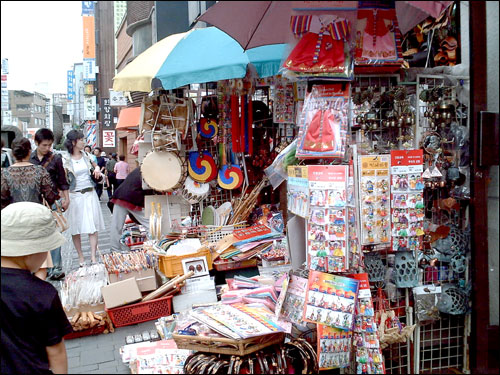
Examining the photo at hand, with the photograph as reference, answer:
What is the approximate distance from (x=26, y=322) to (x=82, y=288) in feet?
8.33

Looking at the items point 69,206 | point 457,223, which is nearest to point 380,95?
point 457,223

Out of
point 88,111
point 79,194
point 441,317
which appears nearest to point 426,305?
point 441,317

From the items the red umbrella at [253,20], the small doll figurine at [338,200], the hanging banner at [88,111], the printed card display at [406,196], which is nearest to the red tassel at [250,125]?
the red umbrella at [253,20]

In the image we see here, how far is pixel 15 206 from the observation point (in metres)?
2.52

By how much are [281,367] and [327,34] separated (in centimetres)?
215

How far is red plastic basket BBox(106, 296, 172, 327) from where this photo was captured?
4708mm

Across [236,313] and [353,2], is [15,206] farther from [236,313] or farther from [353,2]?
[353,2]

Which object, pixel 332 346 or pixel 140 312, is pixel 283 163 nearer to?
pixel 332 346

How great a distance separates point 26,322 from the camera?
2.37 meters

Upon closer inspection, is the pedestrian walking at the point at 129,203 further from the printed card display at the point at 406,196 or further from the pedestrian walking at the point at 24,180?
the printed card display at the point at 406,196

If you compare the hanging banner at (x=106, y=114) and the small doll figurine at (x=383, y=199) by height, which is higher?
the hanging banner at (x=106, y=114)

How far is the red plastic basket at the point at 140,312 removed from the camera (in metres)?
4.71

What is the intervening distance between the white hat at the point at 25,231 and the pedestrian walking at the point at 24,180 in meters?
2.60

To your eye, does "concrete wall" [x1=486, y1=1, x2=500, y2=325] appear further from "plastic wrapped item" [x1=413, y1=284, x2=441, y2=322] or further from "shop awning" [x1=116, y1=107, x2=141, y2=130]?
"shop awning" [x1=116, y1=107, x2=141, y2=130]
